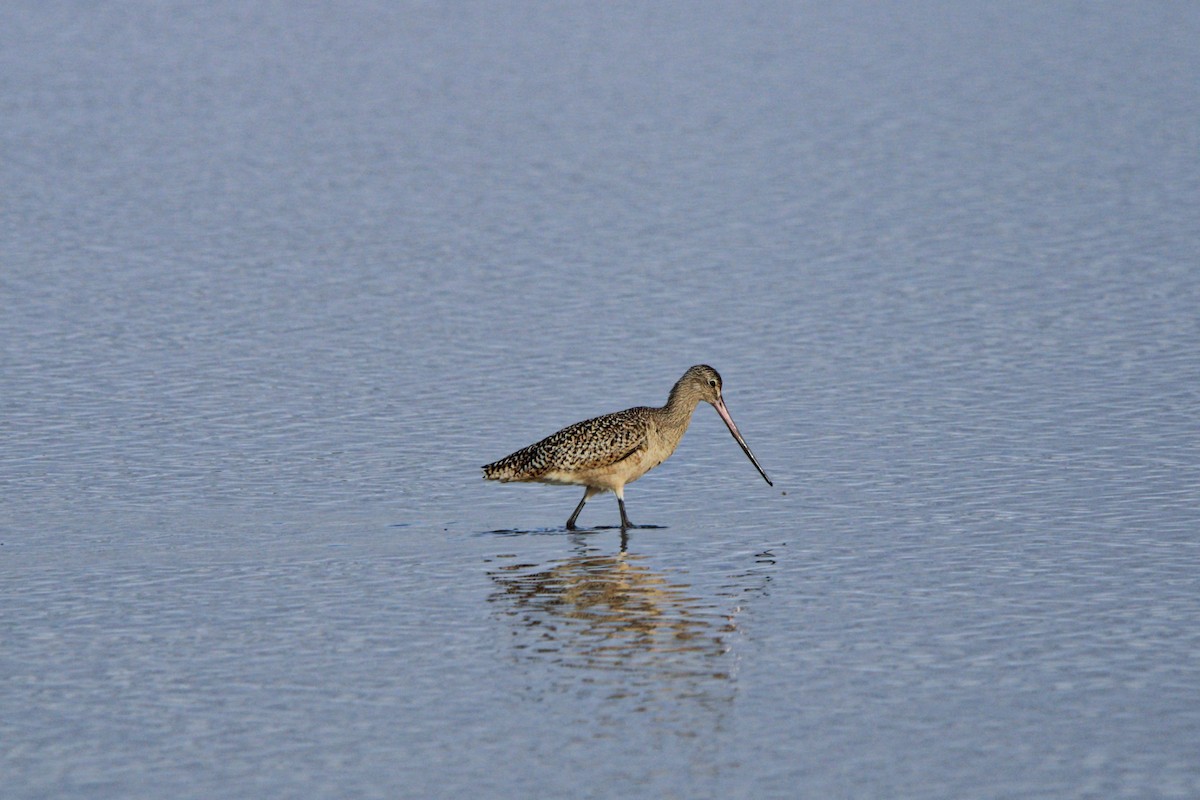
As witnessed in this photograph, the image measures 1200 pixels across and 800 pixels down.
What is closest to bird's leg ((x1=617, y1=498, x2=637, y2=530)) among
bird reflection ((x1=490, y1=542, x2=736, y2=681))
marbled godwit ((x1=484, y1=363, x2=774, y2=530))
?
marbled godwit ((x1=484, y1=363, x2=774, y2=530))

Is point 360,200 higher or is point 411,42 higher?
point 411,42

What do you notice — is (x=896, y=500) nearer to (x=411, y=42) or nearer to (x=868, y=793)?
(x=868, y=793)

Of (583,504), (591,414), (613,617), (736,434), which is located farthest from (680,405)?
(613,617)

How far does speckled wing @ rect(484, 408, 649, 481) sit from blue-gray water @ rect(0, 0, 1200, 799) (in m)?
Result: 0.50

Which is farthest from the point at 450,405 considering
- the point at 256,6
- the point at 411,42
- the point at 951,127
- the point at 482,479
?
the point at 256,6

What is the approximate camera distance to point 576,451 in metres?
16.0

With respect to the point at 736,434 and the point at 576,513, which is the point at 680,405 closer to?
the point at 736,434

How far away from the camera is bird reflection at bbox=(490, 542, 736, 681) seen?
12.4 meters

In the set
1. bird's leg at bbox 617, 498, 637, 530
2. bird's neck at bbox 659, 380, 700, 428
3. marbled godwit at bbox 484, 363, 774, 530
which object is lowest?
bird's leg at bbox 617, 498, 637, 530

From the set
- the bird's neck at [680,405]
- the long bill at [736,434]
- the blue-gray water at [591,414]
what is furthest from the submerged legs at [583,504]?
the long bill at [736,434]

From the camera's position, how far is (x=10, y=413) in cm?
1939

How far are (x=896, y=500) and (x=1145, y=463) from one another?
7.40ft

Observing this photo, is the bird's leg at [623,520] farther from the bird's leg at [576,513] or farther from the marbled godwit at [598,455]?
the bird's leg at [576,513]

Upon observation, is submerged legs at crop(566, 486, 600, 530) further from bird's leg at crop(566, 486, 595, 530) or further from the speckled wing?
the speckled wing
